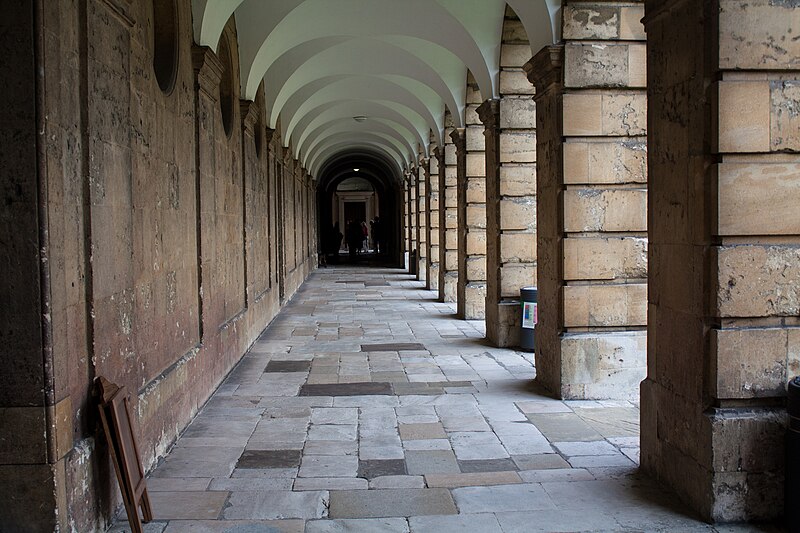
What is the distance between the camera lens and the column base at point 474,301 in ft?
36.3

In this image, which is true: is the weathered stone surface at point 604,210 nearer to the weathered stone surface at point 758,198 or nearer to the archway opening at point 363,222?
the weathered stone surface at point 758,198

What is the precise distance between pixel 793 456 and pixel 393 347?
18.8 ft

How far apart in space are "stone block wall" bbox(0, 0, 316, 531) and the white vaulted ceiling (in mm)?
1645

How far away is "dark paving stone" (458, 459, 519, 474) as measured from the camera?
169 inches

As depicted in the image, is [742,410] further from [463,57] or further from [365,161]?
[365,161]

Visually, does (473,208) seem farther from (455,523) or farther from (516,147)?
(455,523)

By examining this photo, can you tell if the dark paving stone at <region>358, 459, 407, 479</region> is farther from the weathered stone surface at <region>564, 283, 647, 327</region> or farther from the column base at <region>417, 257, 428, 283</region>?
the column base at <region>417, 257, 428, 283</region>

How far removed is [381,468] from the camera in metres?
4.34

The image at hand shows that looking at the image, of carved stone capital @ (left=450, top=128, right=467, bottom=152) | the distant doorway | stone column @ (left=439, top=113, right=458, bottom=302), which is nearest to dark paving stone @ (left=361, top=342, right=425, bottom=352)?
carved stone capital @ (left=450, top=128, right=467, bottom=152)

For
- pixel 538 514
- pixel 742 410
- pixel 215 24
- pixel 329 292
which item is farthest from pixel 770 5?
pixel 329 292

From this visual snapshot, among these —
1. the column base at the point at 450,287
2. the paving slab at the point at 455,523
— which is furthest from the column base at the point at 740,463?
the column base at the point at 450,287

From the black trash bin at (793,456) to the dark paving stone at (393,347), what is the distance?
5.41 metres

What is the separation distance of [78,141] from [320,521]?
2106 millimetres

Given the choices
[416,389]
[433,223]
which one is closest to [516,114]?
[416,389]
